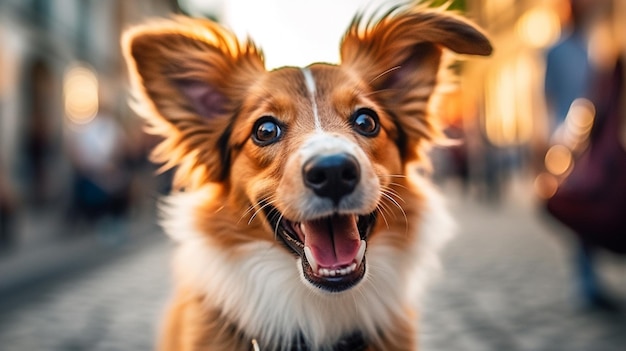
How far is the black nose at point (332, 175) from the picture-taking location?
2596 mm

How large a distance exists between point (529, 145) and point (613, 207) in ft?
76.9

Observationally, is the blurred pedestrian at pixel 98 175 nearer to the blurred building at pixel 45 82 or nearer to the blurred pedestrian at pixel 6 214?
the blurred pedestrian at pixel 6 214

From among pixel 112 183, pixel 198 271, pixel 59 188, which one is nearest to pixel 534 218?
pixel 112 183

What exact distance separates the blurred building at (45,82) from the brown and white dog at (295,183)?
1305 cm

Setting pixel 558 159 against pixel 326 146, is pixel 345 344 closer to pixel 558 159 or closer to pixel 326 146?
pixel 326 146

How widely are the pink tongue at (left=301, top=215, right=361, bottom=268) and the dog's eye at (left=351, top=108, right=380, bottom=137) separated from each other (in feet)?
1.50

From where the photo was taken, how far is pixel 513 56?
1193 inches

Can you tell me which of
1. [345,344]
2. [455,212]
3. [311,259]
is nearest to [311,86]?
[311,259]

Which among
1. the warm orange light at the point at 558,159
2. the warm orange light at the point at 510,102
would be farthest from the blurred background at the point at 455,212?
the warm orange light at the point at 510,102

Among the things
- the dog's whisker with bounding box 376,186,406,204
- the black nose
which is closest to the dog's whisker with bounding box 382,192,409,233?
the dog's whisker with bounding box 376,186,406,204

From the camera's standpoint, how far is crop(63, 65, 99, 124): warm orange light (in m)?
25.4

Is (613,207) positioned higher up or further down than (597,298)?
higher up

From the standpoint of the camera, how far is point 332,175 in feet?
8.61

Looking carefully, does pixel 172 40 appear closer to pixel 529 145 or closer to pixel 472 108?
pixel 529 145
